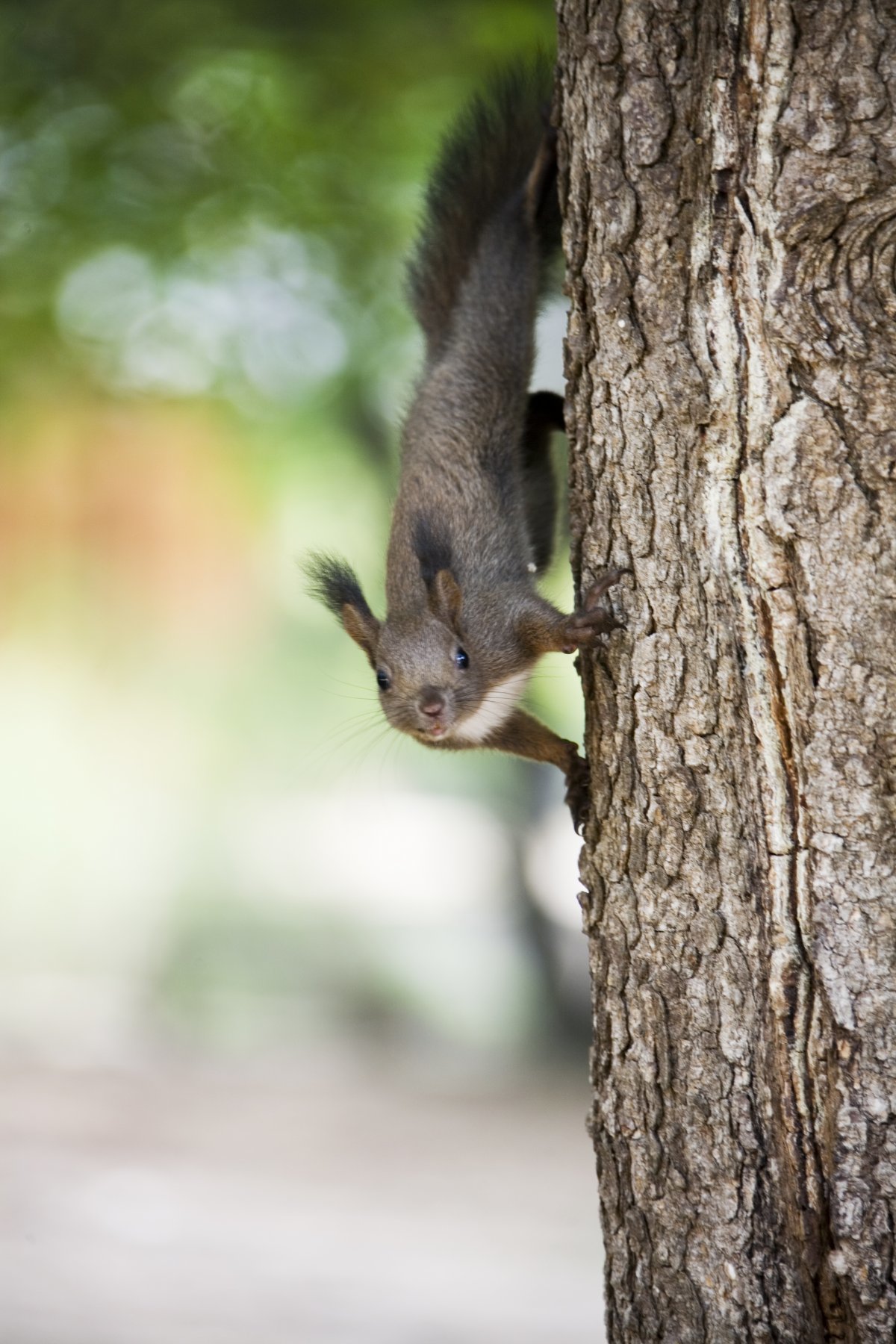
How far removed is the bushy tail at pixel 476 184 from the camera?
294cm

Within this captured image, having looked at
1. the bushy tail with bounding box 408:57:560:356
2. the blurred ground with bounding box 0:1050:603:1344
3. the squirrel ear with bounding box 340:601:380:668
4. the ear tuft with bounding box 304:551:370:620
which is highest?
Result: the bushy tail with bounding box 408:57:560:356

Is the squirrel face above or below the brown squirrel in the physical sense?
below

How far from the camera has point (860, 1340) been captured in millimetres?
1787

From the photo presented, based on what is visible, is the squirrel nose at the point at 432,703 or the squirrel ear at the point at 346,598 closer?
the squirrel nose at the point at 432,703

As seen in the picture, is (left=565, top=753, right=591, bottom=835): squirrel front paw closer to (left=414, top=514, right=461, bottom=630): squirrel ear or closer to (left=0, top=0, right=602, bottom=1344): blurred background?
(left=414, top=514, right=461, bottom=630): squirrel ear

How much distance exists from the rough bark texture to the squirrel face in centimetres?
62

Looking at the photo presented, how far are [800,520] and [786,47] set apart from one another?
0.62 meters

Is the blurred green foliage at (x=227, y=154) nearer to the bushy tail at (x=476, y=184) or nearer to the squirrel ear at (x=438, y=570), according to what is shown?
the bushy tail at (x=476, y=184)

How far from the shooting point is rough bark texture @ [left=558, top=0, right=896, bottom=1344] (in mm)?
1753

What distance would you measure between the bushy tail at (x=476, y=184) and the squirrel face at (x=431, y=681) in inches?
28.9

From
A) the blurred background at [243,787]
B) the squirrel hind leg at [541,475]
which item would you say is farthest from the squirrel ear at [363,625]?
the blurred background at [243,787]

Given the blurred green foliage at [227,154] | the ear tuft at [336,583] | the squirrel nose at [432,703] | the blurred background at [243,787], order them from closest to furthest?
the squirrel nose at [432,703] < the ear tuft at [336,583] < the blurred background at [243,787] < the blurred green foliage at [227,154]

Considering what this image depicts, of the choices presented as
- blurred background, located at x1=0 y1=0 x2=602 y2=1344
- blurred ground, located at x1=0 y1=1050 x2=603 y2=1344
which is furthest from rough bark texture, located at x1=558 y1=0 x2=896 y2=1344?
blurred ground, located at x1=0 y1=1050 x2=603 y2=1344

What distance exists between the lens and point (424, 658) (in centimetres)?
272
